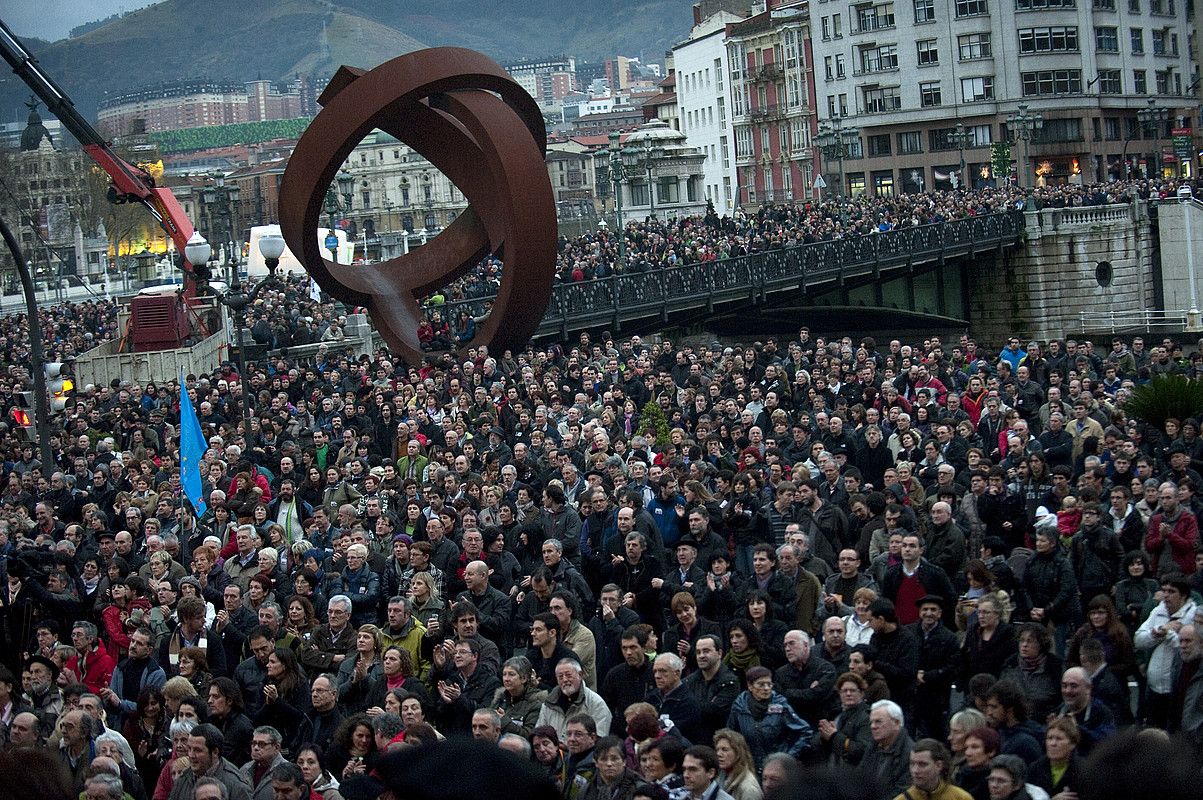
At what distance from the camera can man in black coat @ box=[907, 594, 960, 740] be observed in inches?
386

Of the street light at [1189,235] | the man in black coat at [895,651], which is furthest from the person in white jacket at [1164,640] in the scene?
the street light at [1189,235]

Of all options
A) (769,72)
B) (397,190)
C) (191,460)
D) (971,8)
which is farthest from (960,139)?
(397,190)

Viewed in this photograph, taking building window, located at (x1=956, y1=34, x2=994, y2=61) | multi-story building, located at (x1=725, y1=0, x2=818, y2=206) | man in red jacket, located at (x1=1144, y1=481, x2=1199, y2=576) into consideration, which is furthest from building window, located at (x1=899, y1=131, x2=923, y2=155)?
man in red jacket, located at (x1=1144, y1=481, x2=1199, y2=576)

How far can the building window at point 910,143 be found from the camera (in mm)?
80125

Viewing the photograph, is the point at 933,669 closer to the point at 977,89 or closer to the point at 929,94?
the point at 977,89

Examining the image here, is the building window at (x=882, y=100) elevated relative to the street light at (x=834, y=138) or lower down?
elevated

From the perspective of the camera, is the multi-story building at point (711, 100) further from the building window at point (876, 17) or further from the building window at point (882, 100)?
the building window at point (876, 17)

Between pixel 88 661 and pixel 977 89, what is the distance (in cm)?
7190

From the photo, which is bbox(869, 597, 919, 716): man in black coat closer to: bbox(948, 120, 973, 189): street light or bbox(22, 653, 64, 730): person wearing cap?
bbox(22, 653, 64, 730): person wearing cap

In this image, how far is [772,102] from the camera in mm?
96375

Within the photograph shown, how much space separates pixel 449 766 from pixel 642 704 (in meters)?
5.06

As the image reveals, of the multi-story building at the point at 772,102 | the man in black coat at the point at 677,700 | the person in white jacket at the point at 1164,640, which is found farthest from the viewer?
the multi-story building at the point at 772,102

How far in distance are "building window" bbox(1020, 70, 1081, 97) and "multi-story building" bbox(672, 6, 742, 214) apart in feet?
87.0

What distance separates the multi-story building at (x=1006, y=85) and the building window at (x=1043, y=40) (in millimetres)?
48
